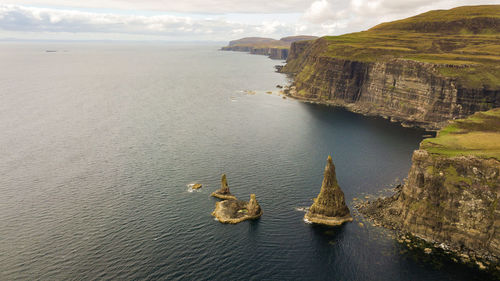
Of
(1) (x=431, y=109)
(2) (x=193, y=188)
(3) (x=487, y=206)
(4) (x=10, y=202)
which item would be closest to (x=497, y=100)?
(1) (x=431, y=109)

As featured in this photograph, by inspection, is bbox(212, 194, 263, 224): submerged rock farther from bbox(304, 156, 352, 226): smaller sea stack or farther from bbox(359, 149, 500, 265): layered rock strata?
bbox(359, 149, 500, 265): layered rock strata

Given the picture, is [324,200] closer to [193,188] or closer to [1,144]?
[193,188]

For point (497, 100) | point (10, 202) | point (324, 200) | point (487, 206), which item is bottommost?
point (10, 202)

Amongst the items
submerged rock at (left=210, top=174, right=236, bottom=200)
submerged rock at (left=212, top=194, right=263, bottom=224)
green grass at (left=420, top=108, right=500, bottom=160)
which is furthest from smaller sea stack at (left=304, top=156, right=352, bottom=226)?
green grass at (left=420, top=108, right=500, bottom=160)

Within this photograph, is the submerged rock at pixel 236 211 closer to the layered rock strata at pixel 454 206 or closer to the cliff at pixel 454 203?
the cliff at pixel 454 203

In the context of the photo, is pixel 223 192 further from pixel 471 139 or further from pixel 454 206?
pixel 471 139

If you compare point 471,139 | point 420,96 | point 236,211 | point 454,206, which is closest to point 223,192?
point 236,211
